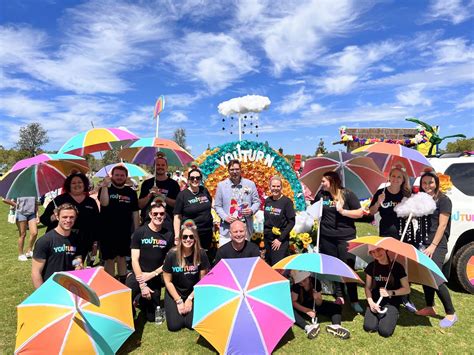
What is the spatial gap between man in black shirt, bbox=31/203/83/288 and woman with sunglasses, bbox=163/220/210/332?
1.13 m

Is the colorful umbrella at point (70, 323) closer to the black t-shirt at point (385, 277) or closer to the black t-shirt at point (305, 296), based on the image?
the black t-shirt at point (305, 296)

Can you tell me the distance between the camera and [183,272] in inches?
167

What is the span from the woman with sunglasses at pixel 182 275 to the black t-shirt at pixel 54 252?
46.0 inches

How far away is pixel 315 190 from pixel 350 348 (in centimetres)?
247

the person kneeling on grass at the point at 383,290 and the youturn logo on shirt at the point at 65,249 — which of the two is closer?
the youturn logo on shirt at the point at 65,249

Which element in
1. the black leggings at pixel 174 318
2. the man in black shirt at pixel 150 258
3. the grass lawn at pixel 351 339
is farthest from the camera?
the man in black shirt at pixel 150 258

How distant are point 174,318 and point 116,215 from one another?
1.82m

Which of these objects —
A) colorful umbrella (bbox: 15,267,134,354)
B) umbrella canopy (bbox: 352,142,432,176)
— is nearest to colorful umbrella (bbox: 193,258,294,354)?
colorful umbrella (bbox: 15,267,134,354)

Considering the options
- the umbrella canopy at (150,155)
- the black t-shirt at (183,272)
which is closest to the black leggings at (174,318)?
the black t-shirt at (183,272)

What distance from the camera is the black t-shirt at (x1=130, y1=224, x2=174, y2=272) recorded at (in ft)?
14.6

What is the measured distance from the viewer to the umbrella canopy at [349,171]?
5175 millimetres

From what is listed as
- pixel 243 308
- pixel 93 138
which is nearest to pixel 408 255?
pixel 243 308

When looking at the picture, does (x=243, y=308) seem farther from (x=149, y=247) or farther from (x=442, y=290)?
(x=442, y=290)

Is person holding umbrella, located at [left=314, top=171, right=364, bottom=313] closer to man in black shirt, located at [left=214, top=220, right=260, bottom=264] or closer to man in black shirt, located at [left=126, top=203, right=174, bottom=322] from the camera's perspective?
man in black shirt, located at [left=214, top=220, right=260, bottom=264]
